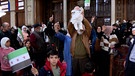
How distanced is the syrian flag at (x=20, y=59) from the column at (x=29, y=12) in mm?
10771

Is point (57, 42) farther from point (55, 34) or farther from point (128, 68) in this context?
point (128, 68)

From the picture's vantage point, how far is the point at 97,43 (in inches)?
231

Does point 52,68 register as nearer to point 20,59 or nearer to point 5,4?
point 20,59

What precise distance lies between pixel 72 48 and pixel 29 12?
35.3 feet

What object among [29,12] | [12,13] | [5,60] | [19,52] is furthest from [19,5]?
[19,52]

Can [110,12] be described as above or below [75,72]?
above

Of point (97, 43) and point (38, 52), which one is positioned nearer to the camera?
point (97, 43)

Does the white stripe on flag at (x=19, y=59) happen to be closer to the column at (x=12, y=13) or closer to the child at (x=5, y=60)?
the child at (x=5, y=60)

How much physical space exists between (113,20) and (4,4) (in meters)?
8.27

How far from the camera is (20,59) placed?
389 centimetres

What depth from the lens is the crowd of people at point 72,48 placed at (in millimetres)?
3472

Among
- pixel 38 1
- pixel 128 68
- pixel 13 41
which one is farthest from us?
pixel 38 1

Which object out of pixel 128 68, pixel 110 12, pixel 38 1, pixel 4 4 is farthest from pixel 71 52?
pixel 4 4

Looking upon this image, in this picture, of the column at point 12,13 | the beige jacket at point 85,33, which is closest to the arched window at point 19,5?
the column at point 12,13
